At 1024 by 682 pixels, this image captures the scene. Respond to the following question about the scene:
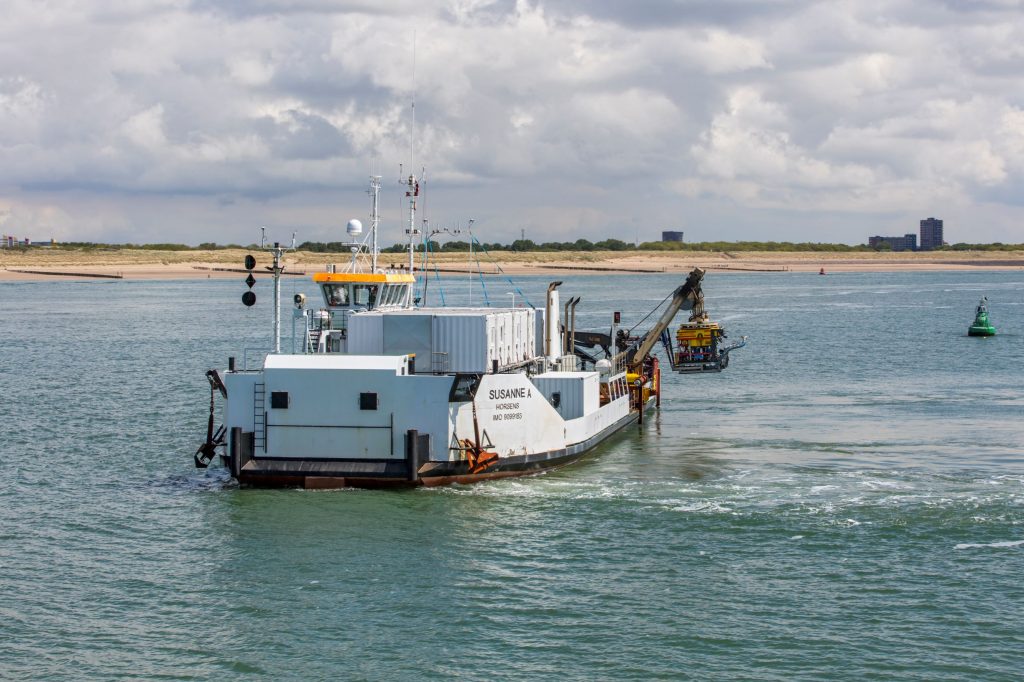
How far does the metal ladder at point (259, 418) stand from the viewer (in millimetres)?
32125

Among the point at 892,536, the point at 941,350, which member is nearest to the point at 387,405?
the point at 892,536

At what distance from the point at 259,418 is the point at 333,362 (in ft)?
8.18

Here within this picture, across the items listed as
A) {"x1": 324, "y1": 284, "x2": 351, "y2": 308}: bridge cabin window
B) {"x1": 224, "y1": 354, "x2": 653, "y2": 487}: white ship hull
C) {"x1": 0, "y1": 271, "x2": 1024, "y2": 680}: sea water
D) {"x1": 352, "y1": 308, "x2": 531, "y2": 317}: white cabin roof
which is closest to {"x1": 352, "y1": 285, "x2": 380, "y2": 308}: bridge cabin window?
{"x1": 324, "y1": 284, "x2": 351, "y2": 308}: bridge cabin window

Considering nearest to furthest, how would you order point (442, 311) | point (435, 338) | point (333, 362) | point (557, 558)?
point (557, 558), point (333, 362), point (435, 338), point (442, 311)

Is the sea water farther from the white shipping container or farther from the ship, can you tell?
the white shipping container

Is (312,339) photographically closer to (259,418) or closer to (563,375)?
(259,418)

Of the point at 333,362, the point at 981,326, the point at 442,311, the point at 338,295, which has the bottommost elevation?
the point at 981,326

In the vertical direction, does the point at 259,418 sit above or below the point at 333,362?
below

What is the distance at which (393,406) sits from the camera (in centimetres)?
3173

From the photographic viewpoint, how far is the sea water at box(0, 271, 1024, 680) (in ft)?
68.8

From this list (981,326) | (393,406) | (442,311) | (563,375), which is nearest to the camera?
(393,406)

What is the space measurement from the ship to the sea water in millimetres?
768

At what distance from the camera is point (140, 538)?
2811 centimetres

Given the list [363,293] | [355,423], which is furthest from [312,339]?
[355,423]
